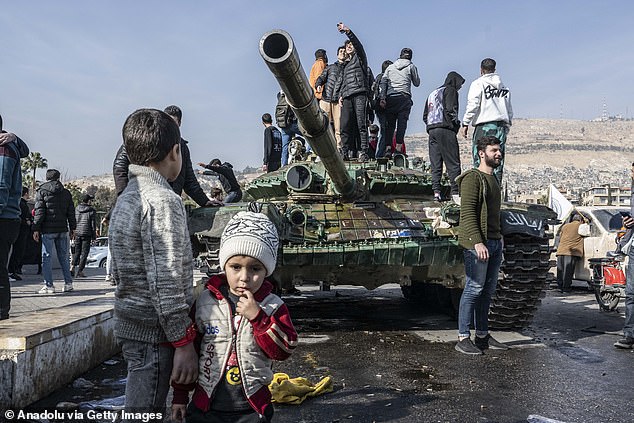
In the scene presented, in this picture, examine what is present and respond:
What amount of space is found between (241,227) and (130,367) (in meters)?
0.70

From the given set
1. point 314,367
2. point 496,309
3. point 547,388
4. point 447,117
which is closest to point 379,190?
point 447,117

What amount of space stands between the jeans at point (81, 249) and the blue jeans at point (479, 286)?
27.5ft

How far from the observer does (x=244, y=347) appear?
2.44 meters

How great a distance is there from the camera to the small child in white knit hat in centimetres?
241

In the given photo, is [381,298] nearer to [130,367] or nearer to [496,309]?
[496,309]

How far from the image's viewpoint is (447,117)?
790 cm

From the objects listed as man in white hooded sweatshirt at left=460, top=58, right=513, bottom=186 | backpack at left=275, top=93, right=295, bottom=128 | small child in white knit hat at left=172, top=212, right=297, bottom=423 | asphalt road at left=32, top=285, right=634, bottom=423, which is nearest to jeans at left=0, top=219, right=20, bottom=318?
Result: asphalt road at left=32, top=285, right=634, bottom=423

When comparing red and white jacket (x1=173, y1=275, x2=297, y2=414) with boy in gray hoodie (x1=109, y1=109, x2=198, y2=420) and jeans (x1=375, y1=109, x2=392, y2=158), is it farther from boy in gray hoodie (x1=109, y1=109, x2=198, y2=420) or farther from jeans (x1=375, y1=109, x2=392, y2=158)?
jeans (x1=375, y1=109, x2=392, y2=158)

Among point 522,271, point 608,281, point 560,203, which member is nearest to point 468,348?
point 522,271

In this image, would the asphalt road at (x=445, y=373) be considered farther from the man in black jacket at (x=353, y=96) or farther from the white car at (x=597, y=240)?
the white car at (x=597, y=240)

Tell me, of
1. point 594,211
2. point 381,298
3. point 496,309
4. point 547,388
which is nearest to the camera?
point 547,388

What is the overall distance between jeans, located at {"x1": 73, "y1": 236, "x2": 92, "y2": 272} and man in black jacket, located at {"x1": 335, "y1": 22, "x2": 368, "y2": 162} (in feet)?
17.9

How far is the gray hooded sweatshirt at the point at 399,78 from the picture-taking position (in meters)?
10.2

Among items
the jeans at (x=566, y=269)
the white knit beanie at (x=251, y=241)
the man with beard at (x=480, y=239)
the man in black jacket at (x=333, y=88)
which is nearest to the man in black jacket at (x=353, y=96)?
the man in black jacket at (x=333, y=88)
